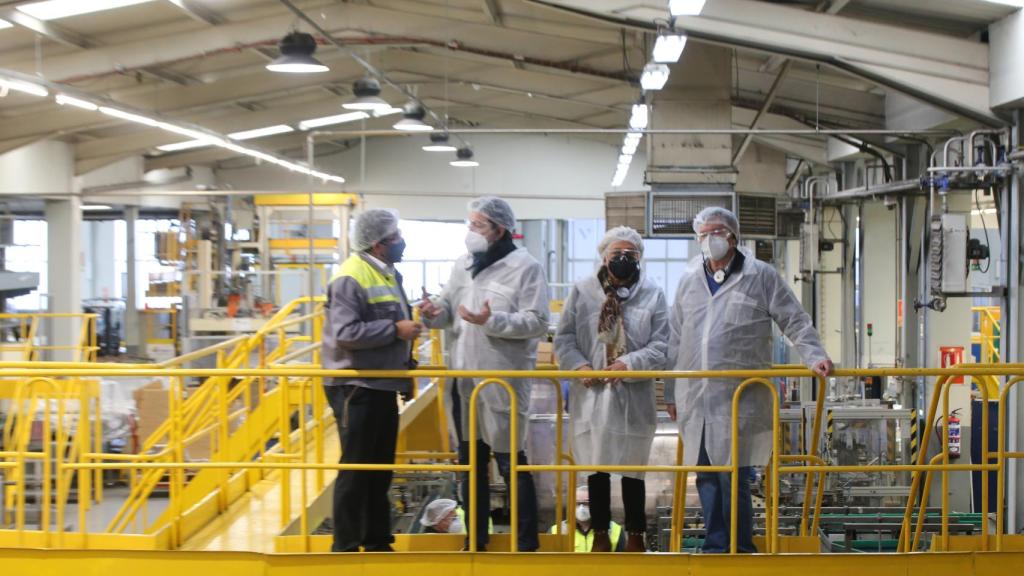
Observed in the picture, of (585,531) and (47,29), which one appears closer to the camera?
(585,531)

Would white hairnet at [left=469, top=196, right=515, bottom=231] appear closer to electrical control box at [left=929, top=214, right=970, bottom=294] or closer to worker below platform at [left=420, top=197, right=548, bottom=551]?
worker below platform at [left=420, top=197, right=548, bottom=551]

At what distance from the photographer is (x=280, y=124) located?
21.5m

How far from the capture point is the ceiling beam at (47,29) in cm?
1151

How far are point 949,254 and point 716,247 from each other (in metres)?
5.21

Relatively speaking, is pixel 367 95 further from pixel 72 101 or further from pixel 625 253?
pixel 625 253

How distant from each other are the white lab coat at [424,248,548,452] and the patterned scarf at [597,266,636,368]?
0.33m

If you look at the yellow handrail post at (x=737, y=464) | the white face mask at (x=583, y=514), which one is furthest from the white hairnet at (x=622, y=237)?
the white face mask at (x=583, y=514)

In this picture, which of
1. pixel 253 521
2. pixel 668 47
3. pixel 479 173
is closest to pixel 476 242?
pixel 253 521

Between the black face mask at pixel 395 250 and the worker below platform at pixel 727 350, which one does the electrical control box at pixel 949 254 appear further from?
the black face mask at pixel 395 250

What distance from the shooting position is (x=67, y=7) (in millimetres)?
11898

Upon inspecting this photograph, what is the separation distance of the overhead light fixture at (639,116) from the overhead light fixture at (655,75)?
98.6 inches

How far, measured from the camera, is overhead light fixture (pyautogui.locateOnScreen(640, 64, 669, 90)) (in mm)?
9242

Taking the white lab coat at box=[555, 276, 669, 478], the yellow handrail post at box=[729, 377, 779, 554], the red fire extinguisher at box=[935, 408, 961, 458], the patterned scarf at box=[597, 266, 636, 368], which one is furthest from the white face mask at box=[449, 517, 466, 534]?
the red fire extinguisher at box=[935, 408, 961, 458]

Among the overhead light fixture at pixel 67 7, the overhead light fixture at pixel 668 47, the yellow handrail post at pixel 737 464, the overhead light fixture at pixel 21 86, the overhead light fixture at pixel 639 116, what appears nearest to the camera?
the yellow handrail post at pixel 737 464
